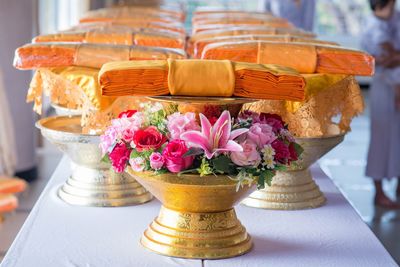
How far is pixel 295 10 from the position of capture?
6.69 meters

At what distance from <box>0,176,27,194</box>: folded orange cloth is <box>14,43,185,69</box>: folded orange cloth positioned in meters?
2.72

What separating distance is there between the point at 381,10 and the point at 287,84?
3.27m

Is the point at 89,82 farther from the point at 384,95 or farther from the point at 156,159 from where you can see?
the point at 384,95

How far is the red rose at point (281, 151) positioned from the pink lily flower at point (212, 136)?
77mm

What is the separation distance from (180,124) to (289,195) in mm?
576

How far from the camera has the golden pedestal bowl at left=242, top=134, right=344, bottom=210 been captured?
6.72ft

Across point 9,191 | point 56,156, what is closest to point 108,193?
point 9,191

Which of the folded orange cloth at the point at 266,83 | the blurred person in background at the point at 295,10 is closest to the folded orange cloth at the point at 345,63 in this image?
the folded orange cloth at the point at 266,83

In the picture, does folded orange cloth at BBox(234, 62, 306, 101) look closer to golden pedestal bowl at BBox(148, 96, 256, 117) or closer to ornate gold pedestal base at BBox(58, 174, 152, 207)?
golden pedestal bowl at BBox(148, 96, 256, 117)

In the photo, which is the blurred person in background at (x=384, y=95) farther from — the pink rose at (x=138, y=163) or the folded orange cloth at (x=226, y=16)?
the pink rose at (x=138, y=163)

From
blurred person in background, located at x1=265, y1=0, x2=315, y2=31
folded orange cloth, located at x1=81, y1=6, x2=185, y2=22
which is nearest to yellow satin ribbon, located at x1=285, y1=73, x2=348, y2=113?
folded orange cloth, located at x1=81, y1=6, x2=185, y2=22

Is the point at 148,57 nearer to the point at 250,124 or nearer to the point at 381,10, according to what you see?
the point at 250,124

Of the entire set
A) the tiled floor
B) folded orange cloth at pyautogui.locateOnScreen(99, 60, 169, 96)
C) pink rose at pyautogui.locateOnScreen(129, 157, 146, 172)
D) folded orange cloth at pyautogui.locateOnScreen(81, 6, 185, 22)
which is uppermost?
folded orange cloth at pyautogui.locateOnScreen(99, 60, 169, 96)

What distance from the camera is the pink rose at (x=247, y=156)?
5.01 ft
